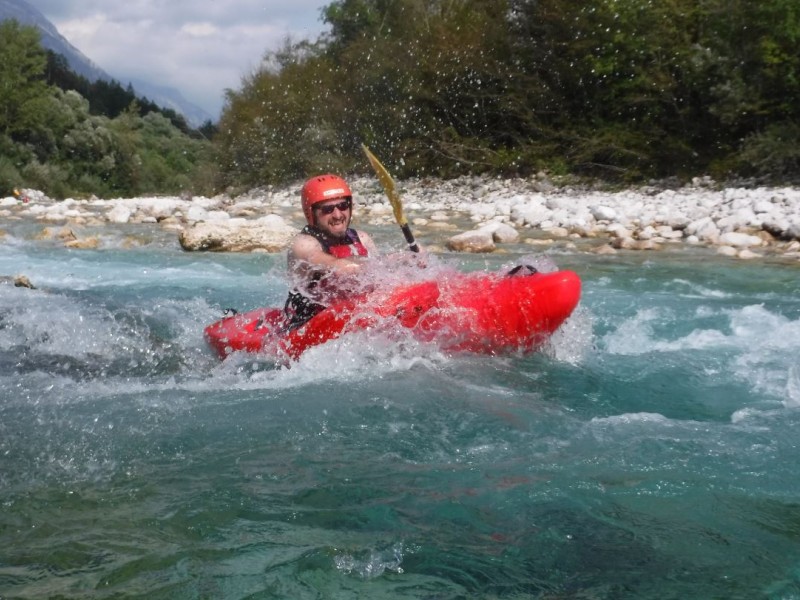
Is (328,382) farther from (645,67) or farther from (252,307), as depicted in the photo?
(645,67)

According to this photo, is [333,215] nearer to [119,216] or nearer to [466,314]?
[466,314]

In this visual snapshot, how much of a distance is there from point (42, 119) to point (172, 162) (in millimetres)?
13812

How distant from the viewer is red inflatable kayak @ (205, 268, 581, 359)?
4773 millimetres

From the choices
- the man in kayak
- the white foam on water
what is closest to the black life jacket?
the man in kayak

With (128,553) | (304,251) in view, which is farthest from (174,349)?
(128,553)

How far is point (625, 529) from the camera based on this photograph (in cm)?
268

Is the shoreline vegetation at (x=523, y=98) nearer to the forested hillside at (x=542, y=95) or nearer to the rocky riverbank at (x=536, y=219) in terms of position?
the forested hillside at (x=542, y=95)

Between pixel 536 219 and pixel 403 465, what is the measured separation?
9.02 meters

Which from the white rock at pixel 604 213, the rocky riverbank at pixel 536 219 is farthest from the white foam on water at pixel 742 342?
the white rock at pixel 604 213

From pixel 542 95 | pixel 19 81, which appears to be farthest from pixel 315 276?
pixel 19 81

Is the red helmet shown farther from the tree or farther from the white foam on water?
the tree

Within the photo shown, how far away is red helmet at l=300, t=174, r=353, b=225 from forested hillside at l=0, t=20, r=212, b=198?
21.0 m

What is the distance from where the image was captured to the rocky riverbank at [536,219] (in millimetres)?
9727

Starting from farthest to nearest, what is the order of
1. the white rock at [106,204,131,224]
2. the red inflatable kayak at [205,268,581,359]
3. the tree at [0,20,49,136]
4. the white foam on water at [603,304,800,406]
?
the tree at [0,20,49,136] < the white rock at [106,204,131,224] < the red inflatable kayak at [205,268,581,359] < the white foam on water at [603,304,800,406]
